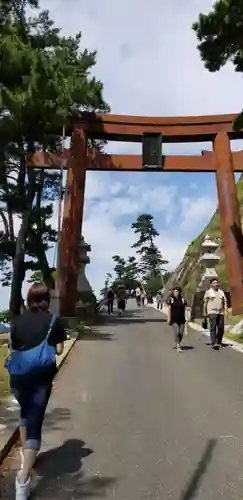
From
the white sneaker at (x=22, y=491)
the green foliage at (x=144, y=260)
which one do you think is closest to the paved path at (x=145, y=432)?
the white sneaker at (x=22, y=491)

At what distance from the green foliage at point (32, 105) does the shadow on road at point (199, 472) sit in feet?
31.5

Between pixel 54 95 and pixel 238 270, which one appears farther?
pixel 238 270

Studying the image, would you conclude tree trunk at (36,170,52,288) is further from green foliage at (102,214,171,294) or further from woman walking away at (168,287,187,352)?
green foliage at (102,214,171,294)

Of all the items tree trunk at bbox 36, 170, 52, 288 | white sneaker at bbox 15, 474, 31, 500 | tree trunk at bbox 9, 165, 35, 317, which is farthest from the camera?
tree trunk at bbox 36, 170, 52, 288

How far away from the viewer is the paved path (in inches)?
197

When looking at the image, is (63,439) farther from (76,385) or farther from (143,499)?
(76,385)

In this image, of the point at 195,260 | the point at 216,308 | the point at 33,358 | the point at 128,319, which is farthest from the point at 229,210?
the point at 195,260

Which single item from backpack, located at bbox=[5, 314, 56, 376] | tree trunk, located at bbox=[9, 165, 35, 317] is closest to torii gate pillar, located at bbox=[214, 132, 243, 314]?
tree trunk, located at bbox=[9, 165, 35, 317]

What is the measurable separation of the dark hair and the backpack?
23cm

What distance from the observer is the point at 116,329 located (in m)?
23.0

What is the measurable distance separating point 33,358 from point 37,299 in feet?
1.62

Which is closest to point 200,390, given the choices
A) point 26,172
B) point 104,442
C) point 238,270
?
point 104,442

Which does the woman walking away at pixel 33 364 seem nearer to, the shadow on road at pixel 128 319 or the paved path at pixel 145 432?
the paved path at pixel 145 432

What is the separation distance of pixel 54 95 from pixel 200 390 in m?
12.6
